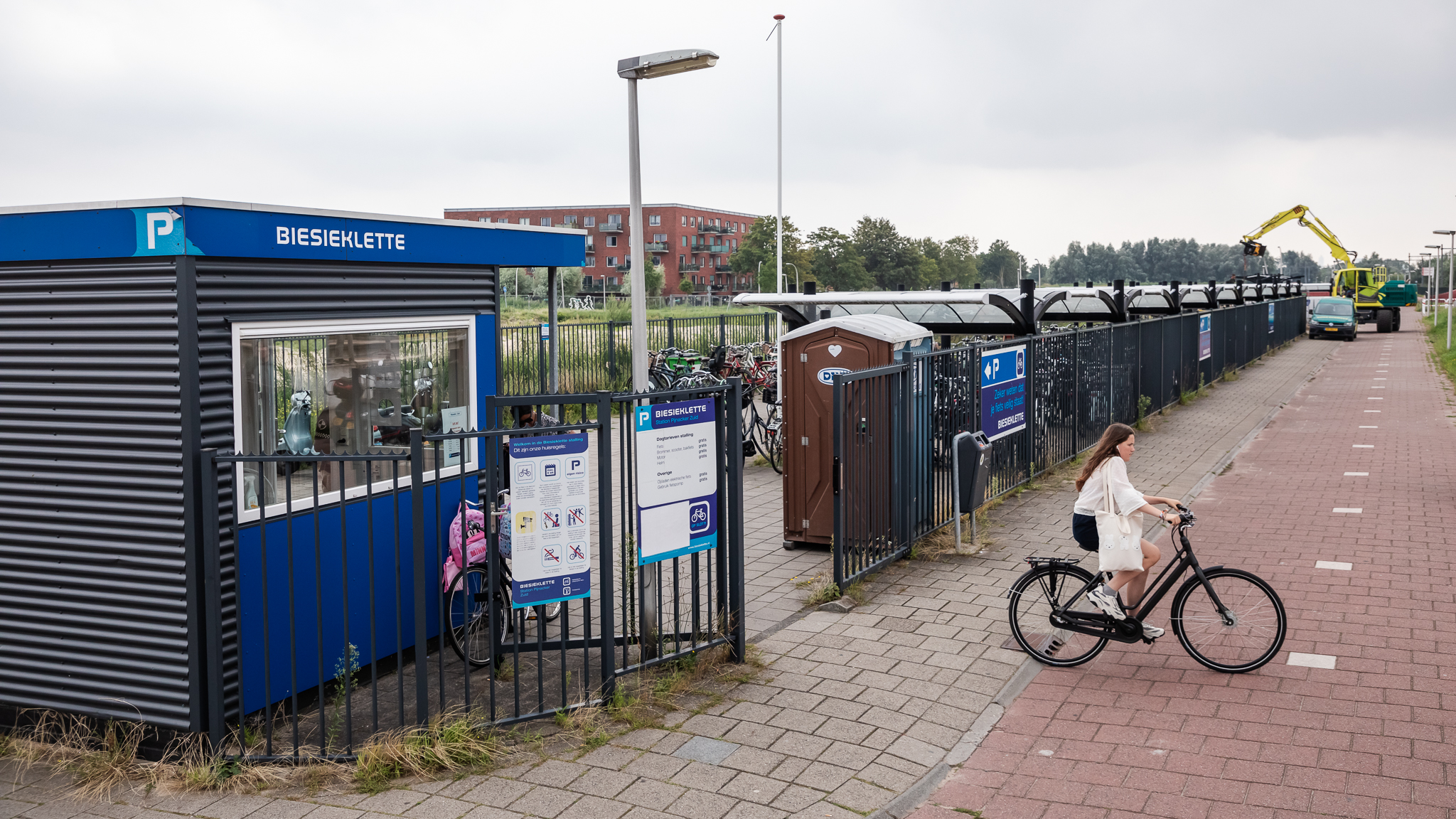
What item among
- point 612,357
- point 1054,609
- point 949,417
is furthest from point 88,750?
point 612,357

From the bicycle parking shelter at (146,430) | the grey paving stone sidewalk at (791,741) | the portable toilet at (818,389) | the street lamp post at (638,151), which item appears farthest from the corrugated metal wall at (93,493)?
the portable toilet at (818,389)

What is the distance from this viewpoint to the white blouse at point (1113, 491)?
6.29 metres

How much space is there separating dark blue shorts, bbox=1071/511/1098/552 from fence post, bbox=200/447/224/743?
4.45 m

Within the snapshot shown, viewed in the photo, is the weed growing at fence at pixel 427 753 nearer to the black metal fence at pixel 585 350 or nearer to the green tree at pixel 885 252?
the black metal fence at pixel 585 350

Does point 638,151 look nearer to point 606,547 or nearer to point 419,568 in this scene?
point 606,547

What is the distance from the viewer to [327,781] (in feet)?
16.4

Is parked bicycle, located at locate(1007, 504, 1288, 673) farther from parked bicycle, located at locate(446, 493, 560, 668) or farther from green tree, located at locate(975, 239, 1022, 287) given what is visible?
green tree, located at locate(975, 239, 1022, 287)

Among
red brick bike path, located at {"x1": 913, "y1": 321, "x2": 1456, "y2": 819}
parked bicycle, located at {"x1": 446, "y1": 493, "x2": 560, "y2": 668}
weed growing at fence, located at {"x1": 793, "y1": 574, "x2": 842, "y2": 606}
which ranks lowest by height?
red brick bike path, located at {"x1": 913, "y1": 321, "x2": 1456, "y2": 819}

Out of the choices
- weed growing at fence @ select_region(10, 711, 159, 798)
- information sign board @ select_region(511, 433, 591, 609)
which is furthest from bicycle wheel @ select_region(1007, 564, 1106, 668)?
weed growing at fence @ select_region(10, 711, 159, 798)

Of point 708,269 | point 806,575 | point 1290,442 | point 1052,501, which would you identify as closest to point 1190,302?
point 1290,442

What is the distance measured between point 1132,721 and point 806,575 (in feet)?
10.8

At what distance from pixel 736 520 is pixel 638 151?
7.25 ft

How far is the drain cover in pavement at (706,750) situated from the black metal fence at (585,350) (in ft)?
43.6

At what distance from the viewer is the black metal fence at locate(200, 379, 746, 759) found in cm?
518
